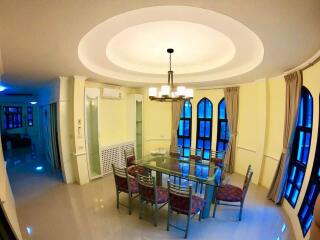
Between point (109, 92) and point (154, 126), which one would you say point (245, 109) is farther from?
point (109, 92)

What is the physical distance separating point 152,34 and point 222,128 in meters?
3.86

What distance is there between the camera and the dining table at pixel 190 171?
2900mm

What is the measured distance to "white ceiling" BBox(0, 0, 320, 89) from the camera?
1.41 metres

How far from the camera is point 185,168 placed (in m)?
3.48

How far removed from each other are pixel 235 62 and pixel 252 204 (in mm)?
2814

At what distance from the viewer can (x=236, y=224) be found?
9.15 feet

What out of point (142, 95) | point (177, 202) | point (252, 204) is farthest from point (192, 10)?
point (142, 95)

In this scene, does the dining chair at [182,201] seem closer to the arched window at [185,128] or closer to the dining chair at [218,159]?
the dining chair at [218,159]

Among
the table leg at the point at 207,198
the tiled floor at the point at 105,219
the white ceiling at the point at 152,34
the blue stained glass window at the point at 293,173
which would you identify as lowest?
the tiled floor at the point at 105,219

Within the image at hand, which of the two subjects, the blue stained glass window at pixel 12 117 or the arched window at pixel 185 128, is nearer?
the arched window at pixel 185 128

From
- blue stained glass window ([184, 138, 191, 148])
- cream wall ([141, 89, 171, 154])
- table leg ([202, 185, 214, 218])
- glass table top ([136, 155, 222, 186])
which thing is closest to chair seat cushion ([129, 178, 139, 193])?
glass table top ([136, 155, 222, 186])

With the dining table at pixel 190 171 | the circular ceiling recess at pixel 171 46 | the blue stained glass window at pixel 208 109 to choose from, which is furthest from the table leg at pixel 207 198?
the blue stained glass window at pixel 208 109

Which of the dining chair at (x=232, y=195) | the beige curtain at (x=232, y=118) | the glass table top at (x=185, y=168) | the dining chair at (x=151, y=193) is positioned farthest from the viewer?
the beige curtain at (x=232, y=118)

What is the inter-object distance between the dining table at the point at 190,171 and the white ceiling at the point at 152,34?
210 cm
